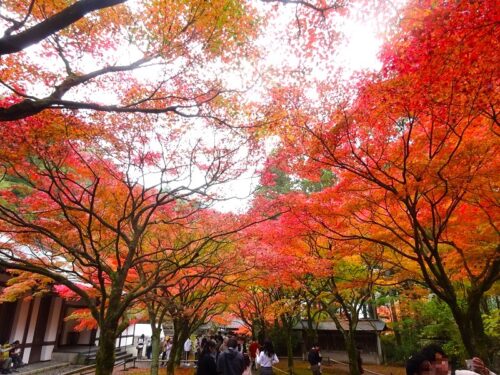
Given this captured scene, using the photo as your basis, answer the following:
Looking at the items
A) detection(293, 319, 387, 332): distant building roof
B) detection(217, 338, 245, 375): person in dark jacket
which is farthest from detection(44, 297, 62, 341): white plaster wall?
detection(293, 319, 387, 332): distant building roof

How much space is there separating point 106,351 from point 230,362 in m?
2.41

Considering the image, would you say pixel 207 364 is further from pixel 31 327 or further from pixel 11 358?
pixel 31 327

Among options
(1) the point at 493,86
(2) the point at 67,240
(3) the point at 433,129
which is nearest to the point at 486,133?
(3) the point at 433,129

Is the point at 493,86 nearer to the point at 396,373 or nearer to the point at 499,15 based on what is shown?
the point at 499,15

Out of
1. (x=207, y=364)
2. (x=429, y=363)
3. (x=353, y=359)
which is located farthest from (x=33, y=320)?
(x=429, y=363)

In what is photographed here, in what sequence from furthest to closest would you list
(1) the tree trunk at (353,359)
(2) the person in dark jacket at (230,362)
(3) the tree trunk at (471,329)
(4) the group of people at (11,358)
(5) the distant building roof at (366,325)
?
(5) the distant building roof at (366,325) < (1) the tree trunk at (353,359) < (4) the group of people at (11,358) < (3) the tree trunk at (471,329) < (2) the person in dark jacket at (230,362)

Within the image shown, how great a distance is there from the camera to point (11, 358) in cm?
1235

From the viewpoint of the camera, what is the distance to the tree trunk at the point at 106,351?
652cm

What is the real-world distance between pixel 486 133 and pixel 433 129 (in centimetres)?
99

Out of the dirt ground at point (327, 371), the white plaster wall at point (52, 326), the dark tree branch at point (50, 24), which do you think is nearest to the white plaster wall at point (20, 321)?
the white plaster wall at point (52, 326)

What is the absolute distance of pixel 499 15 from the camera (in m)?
4.84

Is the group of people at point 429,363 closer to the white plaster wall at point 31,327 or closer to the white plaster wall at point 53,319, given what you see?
the white plaster wall at point 31,327

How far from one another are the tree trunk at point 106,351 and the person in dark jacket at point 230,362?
211 centimetres

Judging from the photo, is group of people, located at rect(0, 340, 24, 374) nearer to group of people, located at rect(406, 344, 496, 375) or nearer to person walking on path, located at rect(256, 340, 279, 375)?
person walking on path, located at rect(256, 340, 279, 375)
